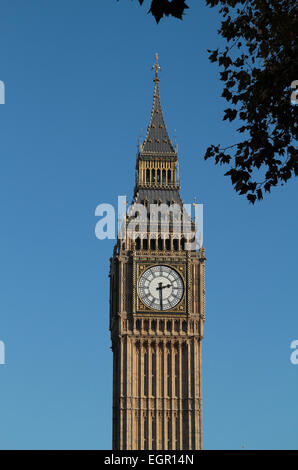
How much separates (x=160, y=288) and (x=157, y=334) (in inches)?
174

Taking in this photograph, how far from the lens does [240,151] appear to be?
34.9 meters

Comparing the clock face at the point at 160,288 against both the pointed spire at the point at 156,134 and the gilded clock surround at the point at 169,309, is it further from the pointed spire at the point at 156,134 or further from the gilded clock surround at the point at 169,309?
the pointed spire at the point at 156,134

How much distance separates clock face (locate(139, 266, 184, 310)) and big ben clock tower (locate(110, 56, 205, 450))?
10 centimetres

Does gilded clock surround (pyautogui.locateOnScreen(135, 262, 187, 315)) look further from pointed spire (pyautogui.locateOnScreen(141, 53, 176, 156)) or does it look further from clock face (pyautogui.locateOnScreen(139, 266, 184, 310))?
pointed spire (pyautogui.locateOnScreen(141, 53, 176, 156))

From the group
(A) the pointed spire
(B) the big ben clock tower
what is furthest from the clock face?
(A) the pointed spire

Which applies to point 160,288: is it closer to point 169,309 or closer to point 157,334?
point 169,309

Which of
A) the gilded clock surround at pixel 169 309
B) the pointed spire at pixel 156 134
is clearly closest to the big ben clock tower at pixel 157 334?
the gilded clock surround at pixel 169 309

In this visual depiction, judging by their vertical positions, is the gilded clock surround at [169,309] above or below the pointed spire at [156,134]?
below

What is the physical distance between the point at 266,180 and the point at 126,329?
242 ft

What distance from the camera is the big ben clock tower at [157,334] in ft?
349

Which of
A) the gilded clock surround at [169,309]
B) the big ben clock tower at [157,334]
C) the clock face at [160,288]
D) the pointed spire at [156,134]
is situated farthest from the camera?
the pointed spire at [156,134]

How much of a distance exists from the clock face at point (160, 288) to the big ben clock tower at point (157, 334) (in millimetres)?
96

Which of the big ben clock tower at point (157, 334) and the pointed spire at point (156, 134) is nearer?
the big ben clock tower at point (157, 334)

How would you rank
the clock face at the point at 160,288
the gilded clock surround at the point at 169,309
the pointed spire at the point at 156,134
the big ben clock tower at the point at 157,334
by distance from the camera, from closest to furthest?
1. the big ben clock tower at the point at 157,334
2. the gilded clock surround at the point at 169,309
3. the clock face at the point at 160,288
4. the pointed spire at the point at 156,134
